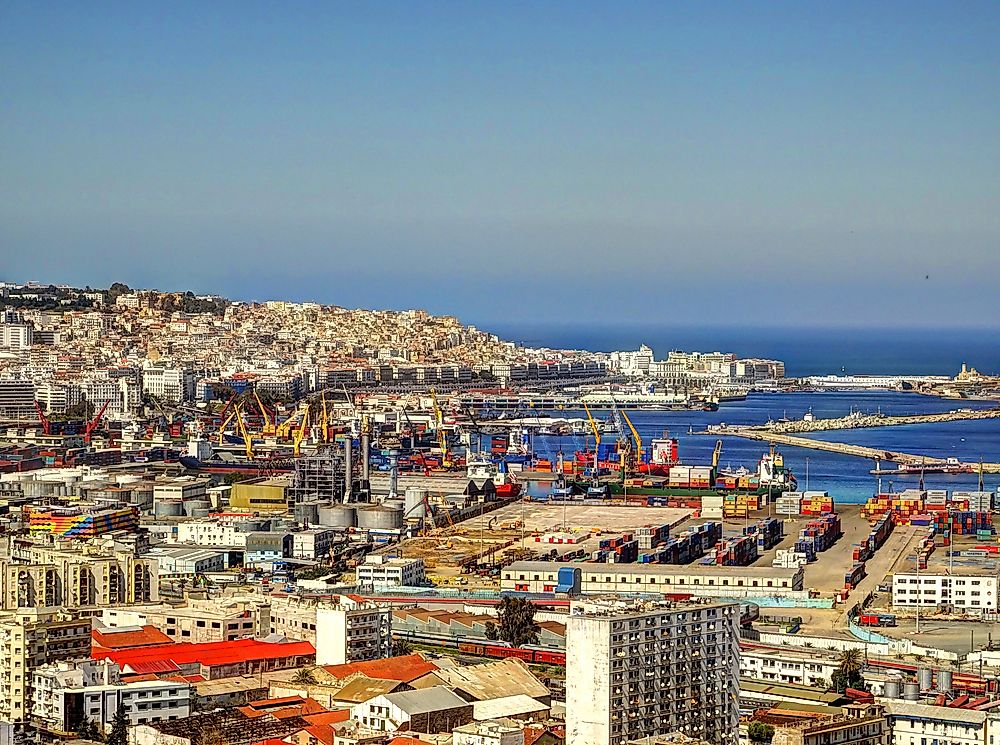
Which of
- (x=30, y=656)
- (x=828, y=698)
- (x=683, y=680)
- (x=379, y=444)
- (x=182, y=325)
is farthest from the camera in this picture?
(x=182, y=325)

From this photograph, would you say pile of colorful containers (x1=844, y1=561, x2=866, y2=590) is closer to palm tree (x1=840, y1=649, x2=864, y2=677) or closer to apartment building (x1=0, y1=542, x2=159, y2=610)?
palm tree (x1=840, y1=649, x2=864, y2=677)

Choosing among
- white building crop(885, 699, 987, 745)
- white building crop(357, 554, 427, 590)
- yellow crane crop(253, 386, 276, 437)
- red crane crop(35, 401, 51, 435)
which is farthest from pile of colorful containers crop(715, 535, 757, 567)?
red crane crop(35, 401, 51, 435)

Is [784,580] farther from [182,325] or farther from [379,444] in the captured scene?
[182,325]

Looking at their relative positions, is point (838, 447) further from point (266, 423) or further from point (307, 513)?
point (307, 513)

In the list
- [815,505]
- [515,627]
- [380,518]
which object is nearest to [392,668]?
[515,627]

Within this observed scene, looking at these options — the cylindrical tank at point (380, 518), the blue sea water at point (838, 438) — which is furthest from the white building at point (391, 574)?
the blue sea water at point (838, 438)

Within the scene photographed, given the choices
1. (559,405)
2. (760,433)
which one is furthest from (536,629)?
(559,405)
